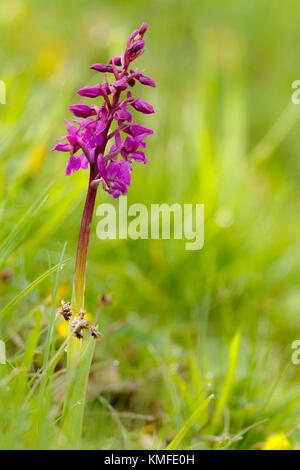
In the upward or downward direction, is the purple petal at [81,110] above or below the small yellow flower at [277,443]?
above

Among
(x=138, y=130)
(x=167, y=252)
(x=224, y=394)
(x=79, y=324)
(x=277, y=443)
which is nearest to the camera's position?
(x=79, y=324)

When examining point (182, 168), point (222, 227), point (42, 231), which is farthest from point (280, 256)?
point (42, 231)

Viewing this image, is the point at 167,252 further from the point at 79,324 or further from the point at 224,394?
the point at 79,324

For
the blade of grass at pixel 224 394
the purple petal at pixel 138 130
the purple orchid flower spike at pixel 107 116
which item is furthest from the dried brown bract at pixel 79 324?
the blade of grass at pixel 224 394

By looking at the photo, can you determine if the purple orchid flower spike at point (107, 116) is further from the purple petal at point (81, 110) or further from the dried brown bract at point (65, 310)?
the dried brown bract at point (65, 310)

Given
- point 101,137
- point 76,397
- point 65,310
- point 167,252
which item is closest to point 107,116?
point 101,137

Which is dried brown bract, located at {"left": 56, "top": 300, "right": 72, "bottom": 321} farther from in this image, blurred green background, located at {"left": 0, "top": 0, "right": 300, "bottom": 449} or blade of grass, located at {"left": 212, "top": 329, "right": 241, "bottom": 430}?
blade of grass, located at {"left": 212, "top": 329, "right": 241, "bottom": 430}

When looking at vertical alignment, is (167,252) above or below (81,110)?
above

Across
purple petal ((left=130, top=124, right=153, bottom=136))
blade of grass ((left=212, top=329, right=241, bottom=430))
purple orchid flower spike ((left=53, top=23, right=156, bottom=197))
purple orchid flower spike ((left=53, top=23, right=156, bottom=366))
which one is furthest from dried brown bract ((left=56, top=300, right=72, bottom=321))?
blade of grass ((left=212, top=329, right=241, bottom=430))

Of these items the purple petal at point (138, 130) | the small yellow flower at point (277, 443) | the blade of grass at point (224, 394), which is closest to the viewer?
the purple petal at point (138, 130)
